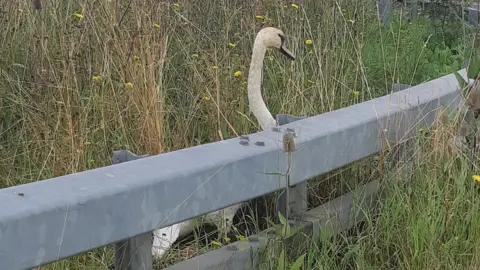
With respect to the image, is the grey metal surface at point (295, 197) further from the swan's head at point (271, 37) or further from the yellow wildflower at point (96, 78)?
the yellow wildflower at point (96, 78)

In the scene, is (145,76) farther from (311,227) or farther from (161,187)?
(161,187)

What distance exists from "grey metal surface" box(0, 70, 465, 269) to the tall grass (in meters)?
0.48

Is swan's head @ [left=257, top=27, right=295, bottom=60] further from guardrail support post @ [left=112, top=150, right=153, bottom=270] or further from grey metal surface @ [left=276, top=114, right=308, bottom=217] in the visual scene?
guardrail support post @ [left=112, top=150, right=153, bottom=270]

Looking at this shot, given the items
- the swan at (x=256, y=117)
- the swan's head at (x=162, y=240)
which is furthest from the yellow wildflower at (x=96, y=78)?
the swan's head at (x=162, y=240)

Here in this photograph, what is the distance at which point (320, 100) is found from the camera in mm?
4629

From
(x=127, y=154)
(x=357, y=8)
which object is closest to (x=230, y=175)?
(x=127, y=154)

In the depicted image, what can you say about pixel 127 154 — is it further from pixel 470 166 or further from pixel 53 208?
pixel 470 166

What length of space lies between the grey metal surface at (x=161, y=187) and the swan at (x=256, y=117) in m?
0.31

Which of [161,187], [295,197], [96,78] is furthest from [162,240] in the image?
[96,78]

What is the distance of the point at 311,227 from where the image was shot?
11.1ft

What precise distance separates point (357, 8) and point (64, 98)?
2.96m

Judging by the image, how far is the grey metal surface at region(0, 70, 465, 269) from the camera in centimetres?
213

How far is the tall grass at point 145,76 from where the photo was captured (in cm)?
412

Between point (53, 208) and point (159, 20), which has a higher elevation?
point (159, 20)
